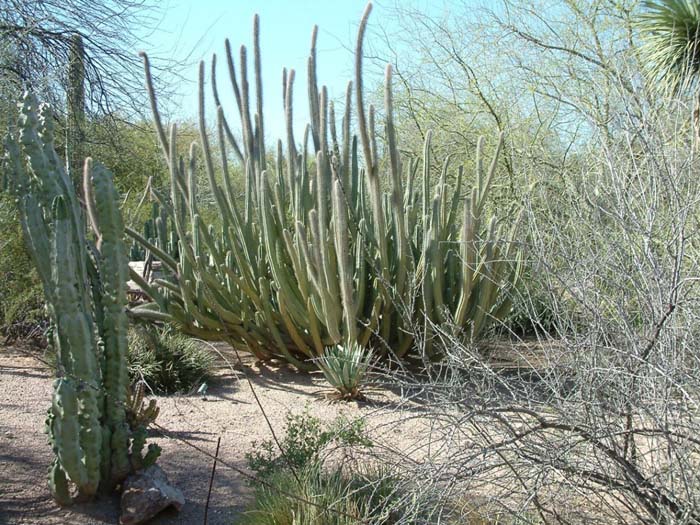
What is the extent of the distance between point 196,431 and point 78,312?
2105 mm

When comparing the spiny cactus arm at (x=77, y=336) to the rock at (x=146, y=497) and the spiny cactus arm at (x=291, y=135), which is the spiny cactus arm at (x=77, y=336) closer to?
the rock at (x=146, y=497)

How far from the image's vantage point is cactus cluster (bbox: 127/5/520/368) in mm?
6848

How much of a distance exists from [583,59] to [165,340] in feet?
23.5

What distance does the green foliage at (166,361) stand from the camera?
711 cm

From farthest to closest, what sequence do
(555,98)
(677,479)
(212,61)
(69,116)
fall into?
1. (555,98)
2. (69,116)
3. (212,61)
4. (677,479)

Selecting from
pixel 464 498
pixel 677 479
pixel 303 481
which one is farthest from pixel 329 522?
pixel 677 479

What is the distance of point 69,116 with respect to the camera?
30.4 feet

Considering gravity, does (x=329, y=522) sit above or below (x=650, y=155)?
below

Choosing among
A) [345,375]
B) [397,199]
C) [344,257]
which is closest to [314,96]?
[397,199]

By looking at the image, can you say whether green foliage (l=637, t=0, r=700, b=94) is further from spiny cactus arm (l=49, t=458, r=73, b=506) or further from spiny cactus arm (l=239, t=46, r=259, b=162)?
spiny cactus arm (l=49, t=458, r=73, b=506)

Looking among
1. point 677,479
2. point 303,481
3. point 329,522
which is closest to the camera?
point 677,479

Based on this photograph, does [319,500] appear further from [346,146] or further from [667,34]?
[667,34]

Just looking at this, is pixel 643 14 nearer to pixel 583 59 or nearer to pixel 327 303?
pixel 583 59

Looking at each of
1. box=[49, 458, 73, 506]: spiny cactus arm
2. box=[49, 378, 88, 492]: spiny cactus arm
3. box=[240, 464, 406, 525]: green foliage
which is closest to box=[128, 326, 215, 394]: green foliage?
box=[49, 458, 73, 506]: spiny cactus arm
